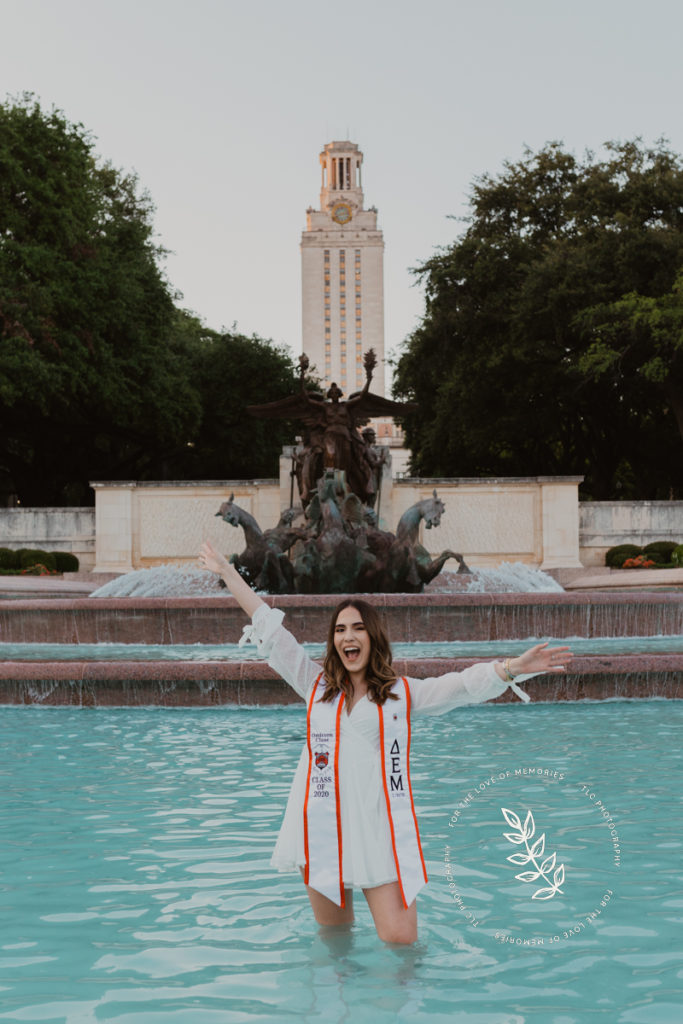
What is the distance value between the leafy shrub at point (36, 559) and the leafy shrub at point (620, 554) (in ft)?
48.7

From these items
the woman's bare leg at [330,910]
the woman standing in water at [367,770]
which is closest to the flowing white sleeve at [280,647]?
the woman standing in water at [367,770]

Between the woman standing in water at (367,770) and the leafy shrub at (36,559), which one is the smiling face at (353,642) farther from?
the leafy shrub at (36,559)

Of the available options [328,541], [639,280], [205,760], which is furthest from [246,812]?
[639,280]

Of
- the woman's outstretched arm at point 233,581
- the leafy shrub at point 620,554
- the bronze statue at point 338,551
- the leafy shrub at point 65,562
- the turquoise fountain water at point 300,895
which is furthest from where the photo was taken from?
the leafy shrub at point 65,562

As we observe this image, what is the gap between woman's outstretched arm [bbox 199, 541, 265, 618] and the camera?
4.18m

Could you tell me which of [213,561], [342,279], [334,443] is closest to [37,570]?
[334,443]

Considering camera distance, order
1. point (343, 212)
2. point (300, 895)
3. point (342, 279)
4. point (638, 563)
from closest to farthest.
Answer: point (300, 895) → point (638, 563) → point (343, 212) → point (342, 279)

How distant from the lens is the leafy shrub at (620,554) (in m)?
30.2

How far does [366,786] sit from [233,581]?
93 centimetres

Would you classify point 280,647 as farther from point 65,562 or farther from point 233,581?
point 65,562

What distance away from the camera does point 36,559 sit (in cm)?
3033

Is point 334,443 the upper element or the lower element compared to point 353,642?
upper

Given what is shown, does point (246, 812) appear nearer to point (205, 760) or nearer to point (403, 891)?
point (205, 760)

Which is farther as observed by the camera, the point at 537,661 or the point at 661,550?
the point at 661,550
